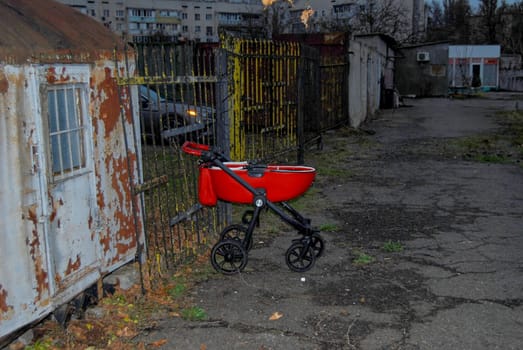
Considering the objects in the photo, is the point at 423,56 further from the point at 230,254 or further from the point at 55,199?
the point at 55,199

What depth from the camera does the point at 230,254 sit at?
525 cm

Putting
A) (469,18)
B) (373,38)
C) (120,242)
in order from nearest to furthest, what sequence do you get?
(120,242)
(373,38)
(469,18)

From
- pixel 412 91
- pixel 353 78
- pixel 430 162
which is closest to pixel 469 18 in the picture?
pixel 412 91

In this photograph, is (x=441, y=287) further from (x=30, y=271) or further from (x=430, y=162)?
(x=430, y=162)

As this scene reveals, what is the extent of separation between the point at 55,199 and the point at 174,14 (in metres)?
71.3

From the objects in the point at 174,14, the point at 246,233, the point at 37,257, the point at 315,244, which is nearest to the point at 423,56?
the point at 315,244

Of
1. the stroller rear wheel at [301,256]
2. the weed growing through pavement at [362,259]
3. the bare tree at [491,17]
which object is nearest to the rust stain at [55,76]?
the stroller rear wheel at [301,256]

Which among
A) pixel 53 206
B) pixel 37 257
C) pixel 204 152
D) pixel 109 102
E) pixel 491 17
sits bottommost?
pixel 37 257

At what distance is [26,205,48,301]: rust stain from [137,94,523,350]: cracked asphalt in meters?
0.83

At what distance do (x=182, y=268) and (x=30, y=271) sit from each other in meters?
1.97

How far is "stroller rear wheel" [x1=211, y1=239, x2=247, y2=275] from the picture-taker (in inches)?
206

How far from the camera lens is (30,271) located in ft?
11.8

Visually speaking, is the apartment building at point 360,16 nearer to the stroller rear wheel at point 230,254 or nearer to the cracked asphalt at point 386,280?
the cracked asphalt at point 386,280

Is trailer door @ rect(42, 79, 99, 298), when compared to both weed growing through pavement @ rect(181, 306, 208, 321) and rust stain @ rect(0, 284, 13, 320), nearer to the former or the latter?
rust stain @ rect(0, 284, 13, 320)
